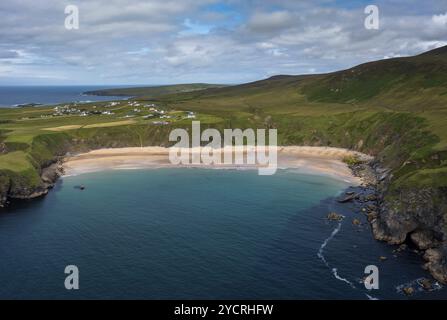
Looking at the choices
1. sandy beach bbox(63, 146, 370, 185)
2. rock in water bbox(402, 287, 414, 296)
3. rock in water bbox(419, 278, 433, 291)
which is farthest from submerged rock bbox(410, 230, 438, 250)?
sandy beach bbox(63, 146, 370, 185)

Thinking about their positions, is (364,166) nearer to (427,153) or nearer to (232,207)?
(427,153)

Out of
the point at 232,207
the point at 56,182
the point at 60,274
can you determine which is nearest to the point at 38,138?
the point at 56,182

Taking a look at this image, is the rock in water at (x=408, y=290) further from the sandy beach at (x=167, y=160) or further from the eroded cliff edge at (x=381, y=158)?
the sandy beach at (x=167, y=160)

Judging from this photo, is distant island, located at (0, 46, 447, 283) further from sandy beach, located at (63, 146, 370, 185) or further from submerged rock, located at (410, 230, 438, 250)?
sandy beach, located at (63, 146, 370, 185)

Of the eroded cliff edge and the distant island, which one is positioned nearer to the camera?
the eroded cliff edge

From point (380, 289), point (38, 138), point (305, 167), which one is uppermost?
point (38, 138)
